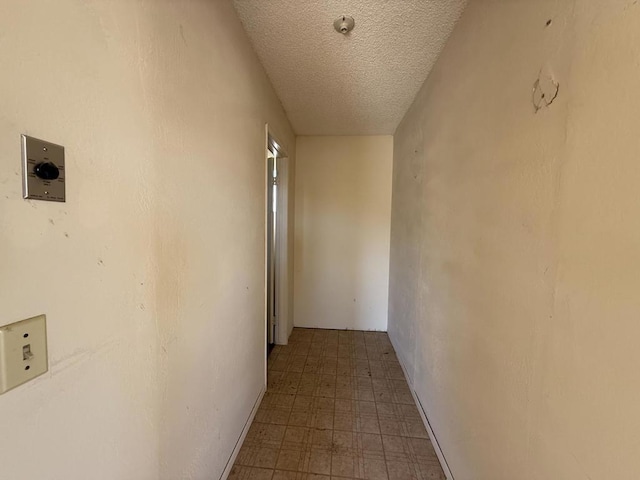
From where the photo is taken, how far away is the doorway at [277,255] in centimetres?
304

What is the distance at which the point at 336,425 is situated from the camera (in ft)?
6.32

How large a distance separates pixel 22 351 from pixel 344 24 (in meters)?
1.79

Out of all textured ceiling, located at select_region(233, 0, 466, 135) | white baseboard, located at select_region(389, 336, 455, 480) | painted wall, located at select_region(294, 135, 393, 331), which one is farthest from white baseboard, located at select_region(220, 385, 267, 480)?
textured ceiling, located at select_region(233, 0, 466, 135)

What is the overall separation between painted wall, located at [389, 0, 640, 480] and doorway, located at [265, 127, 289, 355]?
180 centimetres

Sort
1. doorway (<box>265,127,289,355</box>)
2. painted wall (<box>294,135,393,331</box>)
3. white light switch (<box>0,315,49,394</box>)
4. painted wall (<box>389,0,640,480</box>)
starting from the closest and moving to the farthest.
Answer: white light switch (<box>0,315,49,394</box>)
painted wall (<box>389,0,640,480</box>)
doorway (<box>265,127,289,355</box>)
painted wall (<box>294,135,393,331</box>)

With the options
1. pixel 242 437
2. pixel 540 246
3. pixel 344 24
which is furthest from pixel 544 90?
pixel 242 437

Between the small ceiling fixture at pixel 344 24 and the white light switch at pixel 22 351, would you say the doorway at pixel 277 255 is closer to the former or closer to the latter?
the small ceiling fixture at pixel 344 24

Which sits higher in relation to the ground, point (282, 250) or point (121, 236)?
point (121, 236)

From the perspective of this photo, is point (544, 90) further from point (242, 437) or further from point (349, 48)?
point (242, 437)

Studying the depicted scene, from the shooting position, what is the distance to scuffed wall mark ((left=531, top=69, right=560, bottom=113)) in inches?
31.8

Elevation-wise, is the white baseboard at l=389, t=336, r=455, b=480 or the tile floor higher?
the white baseboard at l=389, t=336, r=455, b=480

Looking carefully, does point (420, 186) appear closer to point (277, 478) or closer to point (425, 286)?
point (425, 286)

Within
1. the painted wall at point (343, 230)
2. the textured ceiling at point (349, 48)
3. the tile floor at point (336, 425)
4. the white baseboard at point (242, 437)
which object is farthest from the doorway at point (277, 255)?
the white baseboard at point (242, 437)

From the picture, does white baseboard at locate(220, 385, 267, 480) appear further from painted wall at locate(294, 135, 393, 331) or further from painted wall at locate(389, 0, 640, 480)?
painted wall at locate(294, 135, 393, 331)
